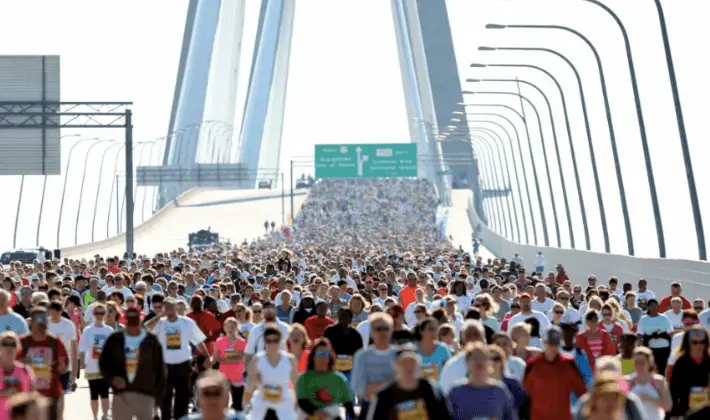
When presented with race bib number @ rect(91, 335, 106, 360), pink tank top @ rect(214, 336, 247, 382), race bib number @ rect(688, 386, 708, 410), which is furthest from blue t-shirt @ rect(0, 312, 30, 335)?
race bib number @ rect(688, 386, 708, 410)

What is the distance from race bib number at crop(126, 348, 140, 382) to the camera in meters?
13.3

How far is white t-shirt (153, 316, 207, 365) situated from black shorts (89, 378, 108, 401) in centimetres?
172

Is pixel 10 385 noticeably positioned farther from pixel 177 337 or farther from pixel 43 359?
pixel 177 337

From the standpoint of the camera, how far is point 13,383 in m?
11.0

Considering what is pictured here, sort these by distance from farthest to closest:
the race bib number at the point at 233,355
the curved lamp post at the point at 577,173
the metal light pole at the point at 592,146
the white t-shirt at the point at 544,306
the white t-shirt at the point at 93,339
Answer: the curved lamp post at the point at 577,173, the metal light pole at the point at 592,146, the white t-shirt at the point at 544,306, the race bib number at the point at 233,355, the white t-shirt at the point at 93,339

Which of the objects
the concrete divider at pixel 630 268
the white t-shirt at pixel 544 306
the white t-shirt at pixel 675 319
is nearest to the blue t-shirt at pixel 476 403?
the white t-shirt at pixel 675 319

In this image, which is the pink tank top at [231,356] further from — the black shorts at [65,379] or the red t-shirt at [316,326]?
the black shorts at [65,379]

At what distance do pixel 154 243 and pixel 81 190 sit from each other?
7.91 m

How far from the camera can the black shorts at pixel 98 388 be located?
668 inches

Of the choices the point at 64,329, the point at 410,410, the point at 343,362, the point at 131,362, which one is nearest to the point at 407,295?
the point at 64,329

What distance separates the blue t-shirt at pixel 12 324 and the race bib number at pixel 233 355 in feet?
7.52

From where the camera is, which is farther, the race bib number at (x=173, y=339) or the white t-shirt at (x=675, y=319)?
the white t-shirt at (x=675, y=319)

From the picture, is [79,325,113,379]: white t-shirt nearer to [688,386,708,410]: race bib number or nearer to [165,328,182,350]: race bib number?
[165,328,182,350]: race bib number

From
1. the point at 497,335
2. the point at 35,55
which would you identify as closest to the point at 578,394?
the point at 497,335
